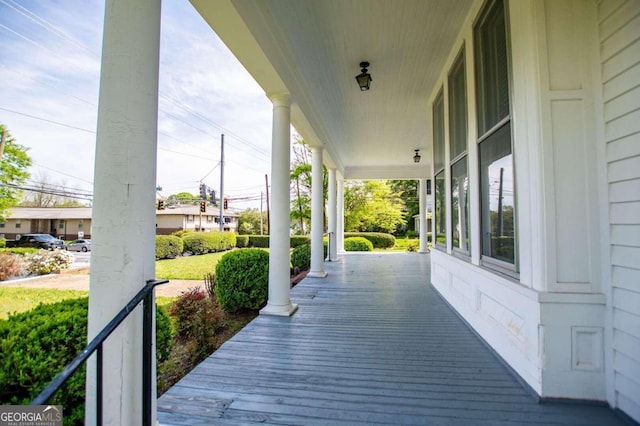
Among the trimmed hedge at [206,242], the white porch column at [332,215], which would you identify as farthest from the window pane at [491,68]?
the trimmed hedge at [206,242]

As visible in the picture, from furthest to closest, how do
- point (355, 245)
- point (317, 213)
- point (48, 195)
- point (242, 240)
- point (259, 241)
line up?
point (48, 195) < point (242, 240) < point (259, 241) < point (355, 245) < point (317, 213)

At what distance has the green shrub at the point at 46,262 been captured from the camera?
9422mm

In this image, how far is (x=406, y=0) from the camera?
268 centimetres

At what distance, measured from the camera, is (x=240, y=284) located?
4.38 m

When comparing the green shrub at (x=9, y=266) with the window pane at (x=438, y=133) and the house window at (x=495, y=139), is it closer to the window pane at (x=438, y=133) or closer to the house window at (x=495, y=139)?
the window pane at (x=438, y=133)

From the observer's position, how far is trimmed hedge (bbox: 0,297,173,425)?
1529mm

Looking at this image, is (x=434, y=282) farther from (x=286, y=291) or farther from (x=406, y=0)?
(x=406, y=0)

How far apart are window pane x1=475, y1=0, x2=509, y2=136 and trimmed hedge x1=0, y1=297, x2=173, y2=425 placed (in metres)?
3.56

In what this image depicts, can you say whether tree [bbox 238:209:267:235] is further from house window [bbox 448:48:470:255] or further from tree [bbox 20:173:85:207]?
house window [bbox 448:48:470:255]

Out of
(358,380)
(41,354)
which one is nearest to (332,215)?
(358,380)

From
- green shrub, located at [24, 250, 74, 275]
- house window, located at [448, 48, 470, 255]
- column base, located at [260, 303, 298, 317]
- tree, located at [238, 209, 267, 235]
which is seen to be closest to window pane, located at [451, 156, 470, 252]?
house window, located at [448, 48, 470, 255]

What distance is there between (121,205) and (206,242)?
18.4m

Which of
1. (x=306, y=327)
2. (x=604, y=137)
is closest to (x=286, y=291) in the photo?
(x=306, y=327)

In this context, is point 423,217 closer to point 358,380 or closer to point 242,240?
point 358,380
